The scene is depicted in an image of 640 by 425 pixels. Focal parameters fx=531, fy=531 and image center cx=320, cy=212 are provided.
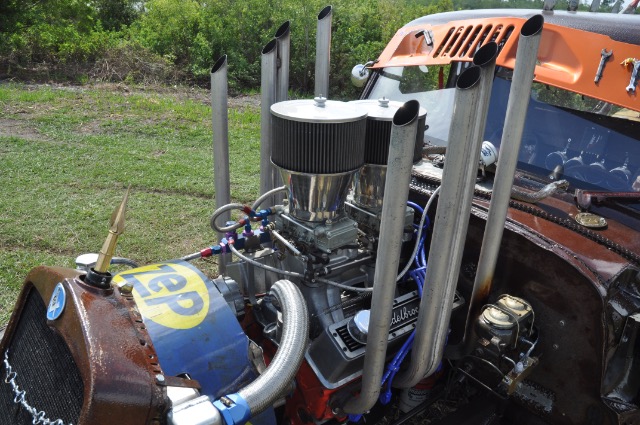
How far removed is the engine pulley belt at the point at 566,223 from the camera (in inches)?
77.4

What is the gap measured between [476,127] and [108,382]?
1117mm

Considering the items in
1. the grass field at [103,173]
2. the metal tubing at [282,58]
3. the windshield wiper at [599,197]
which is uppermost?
the metal tubing at [282,58]

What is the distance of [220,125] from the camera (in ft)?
7.59

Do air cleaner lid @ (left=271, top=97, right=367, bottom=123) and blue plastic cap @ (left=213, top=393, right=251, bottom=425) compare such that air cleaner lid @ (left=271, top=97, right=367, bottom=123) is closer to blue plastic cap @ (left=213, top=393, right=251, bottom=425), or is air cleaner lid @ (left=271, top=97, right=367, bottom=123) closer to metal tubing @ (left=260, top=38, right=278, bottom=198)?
metal tubing @ (left=260, top=38, right=278, bottom=198)

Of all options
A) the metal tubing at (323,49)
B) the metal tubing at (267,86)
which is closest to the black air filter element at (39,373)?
the metal tubing at (267,86)

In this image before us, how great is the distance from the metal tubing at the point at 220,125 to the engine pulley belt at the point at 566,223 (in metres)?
0.86

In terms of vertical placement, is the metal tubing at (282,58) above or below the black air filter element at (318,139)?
above

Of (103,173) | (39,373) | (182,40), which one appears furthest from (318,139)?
(182,40)

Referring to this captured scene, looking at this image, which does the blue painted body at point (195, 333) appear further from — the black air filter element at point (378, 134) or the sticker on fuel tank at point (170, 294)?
the black air filter element at point (378, 134)

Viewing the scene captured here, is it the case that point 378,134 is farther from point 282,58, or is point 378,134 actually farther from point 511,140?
point 282,58

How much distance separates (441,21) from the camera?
3061 millimetres

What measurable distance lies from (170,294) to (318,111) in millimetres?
805

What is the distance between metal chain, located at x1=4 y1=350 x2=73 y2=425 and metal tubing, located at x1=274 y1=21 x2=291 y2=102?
4.72 ft

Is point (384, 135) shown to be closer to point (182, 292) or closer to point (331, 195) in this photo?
point (331, 195)
